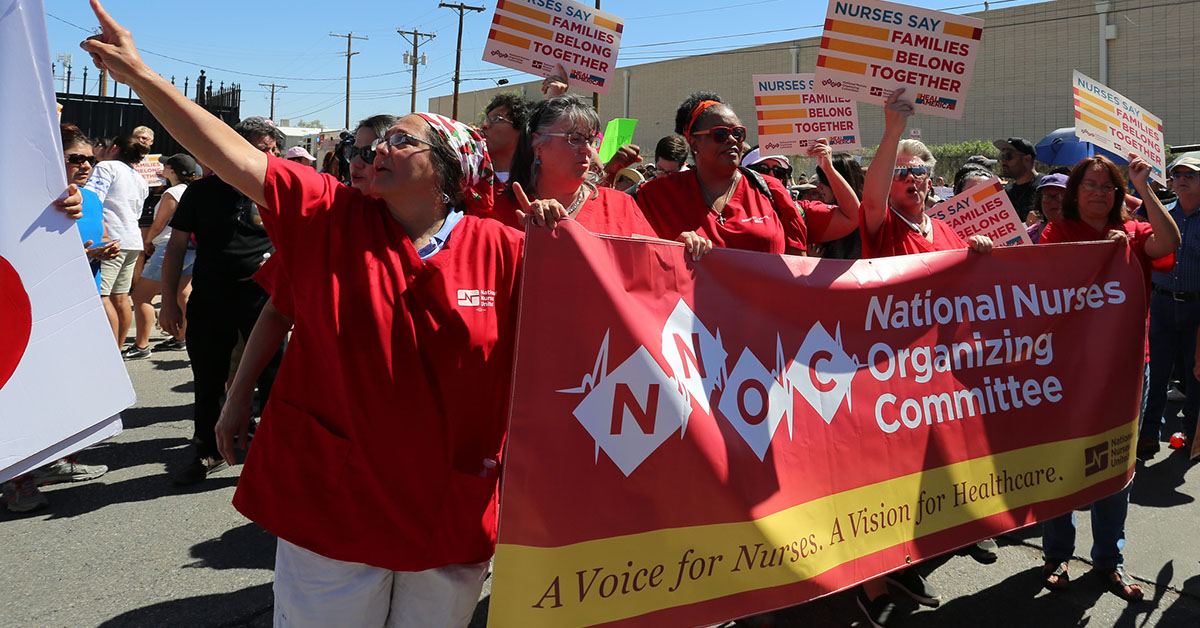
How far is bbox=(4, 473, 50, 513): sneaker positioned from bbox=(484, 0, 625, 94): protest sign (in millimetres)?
3542

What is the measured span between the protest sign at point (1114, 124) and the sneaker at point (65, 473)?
18.8 feet

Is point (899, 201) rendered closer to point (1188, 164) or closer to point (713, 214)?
point (713, 214)

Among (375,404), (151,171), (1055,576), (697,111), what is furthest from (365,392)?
(151,171)

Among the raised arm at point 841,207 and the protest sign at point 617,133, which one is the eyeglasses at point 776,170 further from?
the raised arm at point 841,207

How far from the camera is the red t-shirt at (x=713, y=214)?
3479 mm

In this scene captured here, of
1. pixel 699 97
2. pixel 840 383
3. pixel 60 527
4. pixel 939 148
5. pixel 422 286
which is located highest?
pixel 939 148

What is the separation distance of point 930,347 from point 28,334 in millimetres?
2903

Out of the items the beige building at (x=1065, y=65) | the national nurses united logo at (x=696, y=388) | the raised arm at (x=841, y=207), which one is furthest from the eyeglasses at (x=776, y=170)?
the beige building at (x=1065, y=65)

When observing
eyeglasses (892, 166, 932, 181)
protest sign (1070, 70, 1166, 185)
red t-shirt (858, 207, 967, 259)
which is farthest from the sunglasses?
protest sign (1070, 70, 1166, 185)

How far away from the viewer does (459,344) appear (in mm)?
2139

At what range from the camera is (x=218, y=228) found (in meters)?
5.01

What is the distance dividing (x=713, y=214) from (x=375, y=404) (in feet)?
6.07

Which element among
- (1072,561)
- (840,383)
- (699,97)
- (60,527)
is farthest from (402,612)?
(1072,561)

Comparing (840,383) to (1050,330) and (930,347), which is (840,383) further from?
(1050,330)
